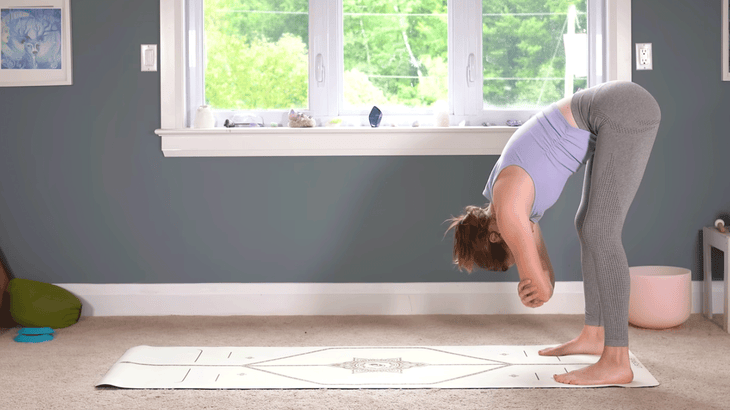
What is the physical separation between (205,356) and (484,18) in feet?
6.53

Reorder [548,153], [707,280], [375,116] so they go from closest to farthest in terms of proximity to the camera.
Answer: [548,153] < [707,280] < [375,116]

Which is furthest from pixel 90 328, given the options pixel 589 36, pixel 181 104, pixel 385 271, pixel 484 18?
Result: pixel 589 36

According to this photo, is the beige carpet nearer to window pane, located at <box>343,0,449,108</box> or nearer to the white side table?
the white side table

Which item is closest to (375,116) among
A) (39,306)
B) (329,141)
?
(329,141)

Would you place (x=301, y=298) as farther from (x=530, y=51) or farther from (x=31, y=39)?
(x=31, y=39)

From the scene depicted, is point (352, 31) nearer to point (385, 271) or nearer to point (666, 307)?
point (385, 271)

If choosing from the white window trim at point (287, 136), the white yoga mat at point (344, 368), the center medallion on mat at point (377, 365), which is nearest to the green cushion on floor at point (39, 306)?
the white yoga mat at point (344, 368)

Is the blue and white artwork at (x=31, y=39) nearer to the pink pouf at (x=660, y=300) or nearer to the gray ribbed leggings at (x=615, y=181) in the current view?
the gray ribbed leggings at (x=615, y=181)

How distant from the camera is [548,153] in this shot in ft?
7.43

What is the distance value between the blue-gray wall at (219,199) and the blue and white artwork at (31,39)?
10cm

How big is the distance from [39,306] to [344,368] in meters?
1.46

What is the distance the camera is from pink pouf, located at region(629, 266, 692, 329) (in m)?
2.80

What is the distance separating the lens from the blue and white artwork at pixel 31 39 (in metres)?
3.18

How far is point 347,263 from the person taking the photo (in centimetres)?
325
